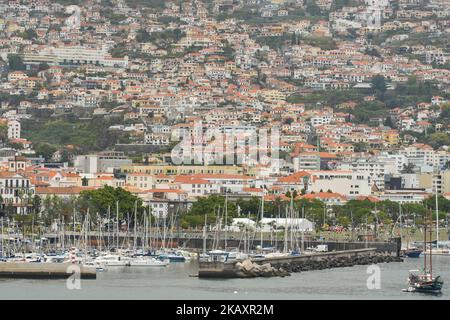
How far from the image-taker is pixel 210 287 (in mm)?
57281

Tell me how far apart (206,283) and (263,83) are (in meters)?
103

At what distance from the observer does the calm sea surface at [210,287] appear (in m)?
54.3

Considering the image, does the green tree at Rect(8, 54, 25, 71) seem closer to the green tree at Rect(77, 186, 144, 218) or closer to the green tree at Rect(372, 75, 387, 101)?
the green tree at Rect(372, 75, 387, 101)

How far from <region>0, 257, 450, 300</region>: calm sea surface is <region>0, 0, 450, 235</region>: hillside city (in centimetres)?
2232

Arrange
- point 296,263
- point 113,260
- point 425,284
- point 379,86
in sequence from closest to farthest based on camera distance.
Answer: point 425,284 → point 296,263 → point 113,260 → point 379,86

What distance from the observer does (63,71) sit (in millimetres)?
161125

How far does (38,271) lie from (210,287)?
217 inches

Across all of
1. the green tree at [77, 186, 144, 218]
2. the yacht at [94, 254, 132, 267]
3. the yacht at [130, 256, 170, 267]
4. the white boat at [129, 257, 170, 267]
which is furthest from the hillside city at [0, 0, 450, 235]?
the yacht at [94, 254, 132, 267]

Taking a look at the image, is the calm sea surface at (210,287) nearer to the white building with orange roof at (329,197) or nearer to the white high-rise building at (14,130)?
the white building with orange roof at (329,197)

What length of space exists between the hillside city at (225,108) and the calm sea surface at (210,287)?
22319 millimetres

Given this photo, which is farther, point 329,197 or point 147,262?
point 329,197

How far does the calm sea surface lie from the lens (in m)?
54.3

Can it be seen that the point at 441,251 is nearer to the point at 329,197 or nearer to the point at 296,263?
the point at 296,263

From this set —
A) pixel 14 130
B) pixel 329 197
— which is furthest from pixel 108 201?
pixel 14 130
